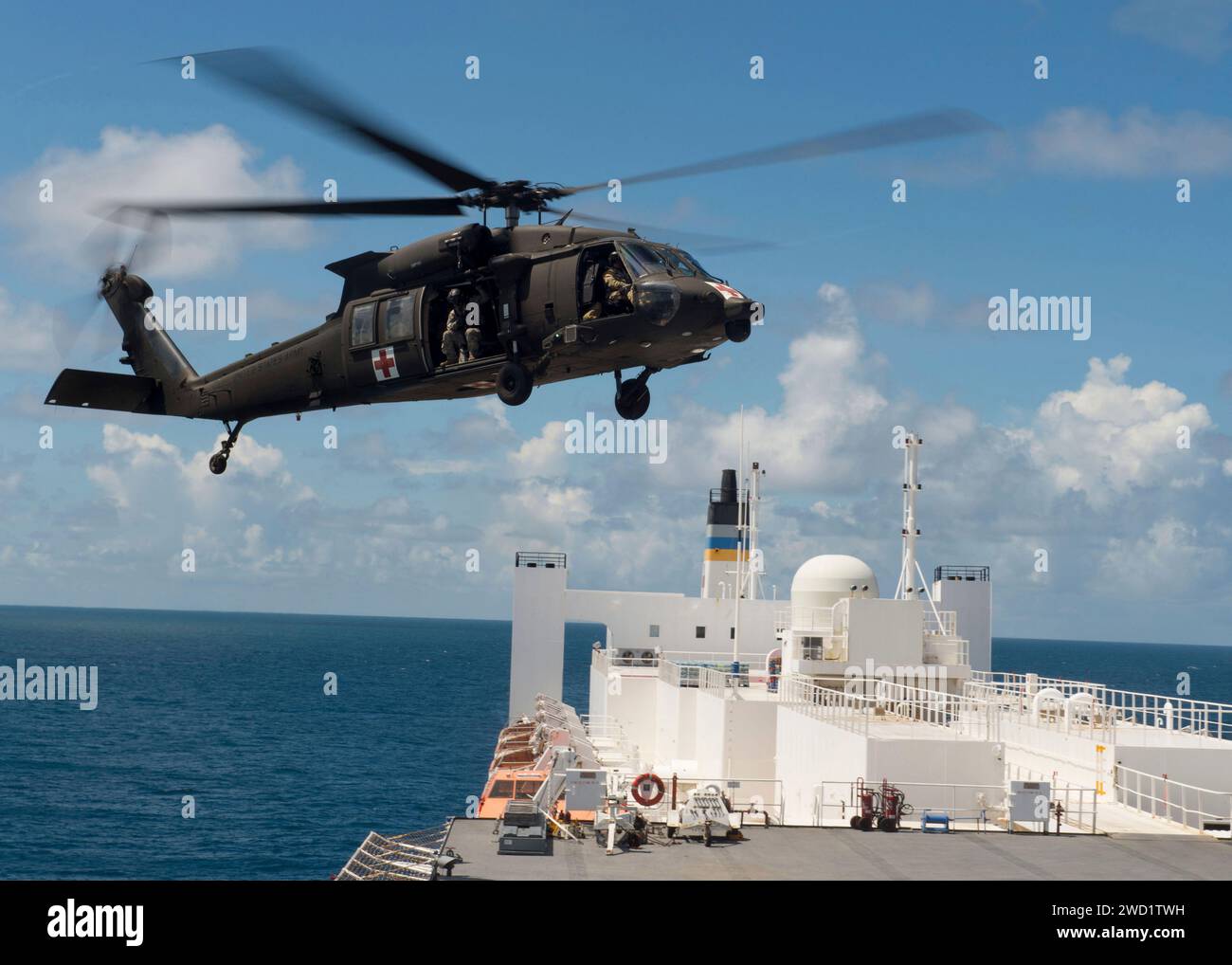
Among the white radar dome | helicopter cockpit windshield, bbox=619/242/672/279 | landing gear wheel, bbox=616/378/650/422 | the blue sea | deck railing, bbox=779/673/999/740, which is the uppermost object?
helicopter cockpit windshield, bbox=619/242/672/279

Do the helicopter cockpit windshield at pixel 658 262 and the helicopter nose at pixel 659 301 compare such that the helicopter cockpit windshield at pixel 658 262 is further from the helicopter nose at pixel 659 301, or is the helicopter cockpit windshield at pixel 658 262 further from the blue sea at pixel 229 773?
the blue sea at pixel 229 773

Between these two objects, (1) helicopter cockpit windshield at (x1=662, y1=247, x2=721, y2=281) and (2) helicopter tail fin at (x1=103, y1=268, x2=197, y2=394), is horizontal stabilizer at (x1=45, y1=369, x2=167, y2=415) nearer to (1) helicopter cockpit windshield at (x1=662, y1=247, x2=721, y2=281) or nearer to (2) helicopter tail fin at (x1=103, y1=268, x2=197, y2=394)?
(2) helicopter tail fin at (x1=103, y1=268, x2=197, y2=394)

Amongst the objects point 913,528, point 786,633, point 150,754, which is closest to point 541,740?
point 786,633

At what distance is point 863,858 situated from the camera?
20656mm

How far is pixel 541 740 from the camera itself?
127 ft

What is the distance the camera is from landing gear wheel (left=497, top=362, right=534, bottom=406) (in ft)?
65.8

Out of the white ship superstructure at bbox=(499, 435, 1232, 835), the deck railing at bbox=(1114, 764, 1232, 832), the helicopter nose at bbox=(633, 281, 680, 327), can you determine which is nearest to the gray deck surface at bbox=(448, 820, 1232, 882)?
the white ship superstructure at bbox=(499, 435, 1232, 835)

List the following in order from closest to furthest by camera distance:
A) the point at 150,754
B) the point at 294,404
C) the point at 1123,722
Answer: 1. the point at 294,404
2. the point at 1123,722
3. the point at 150,754

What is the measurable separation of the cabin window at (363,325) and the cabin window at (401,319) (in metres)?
0.36

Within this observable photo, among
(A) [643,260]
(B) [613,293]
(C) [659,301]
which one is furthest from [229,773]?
(C) [659,301]

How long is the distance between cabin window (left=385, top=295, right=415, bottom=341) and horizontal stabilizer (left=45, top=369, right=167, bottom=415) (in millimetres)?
5750
